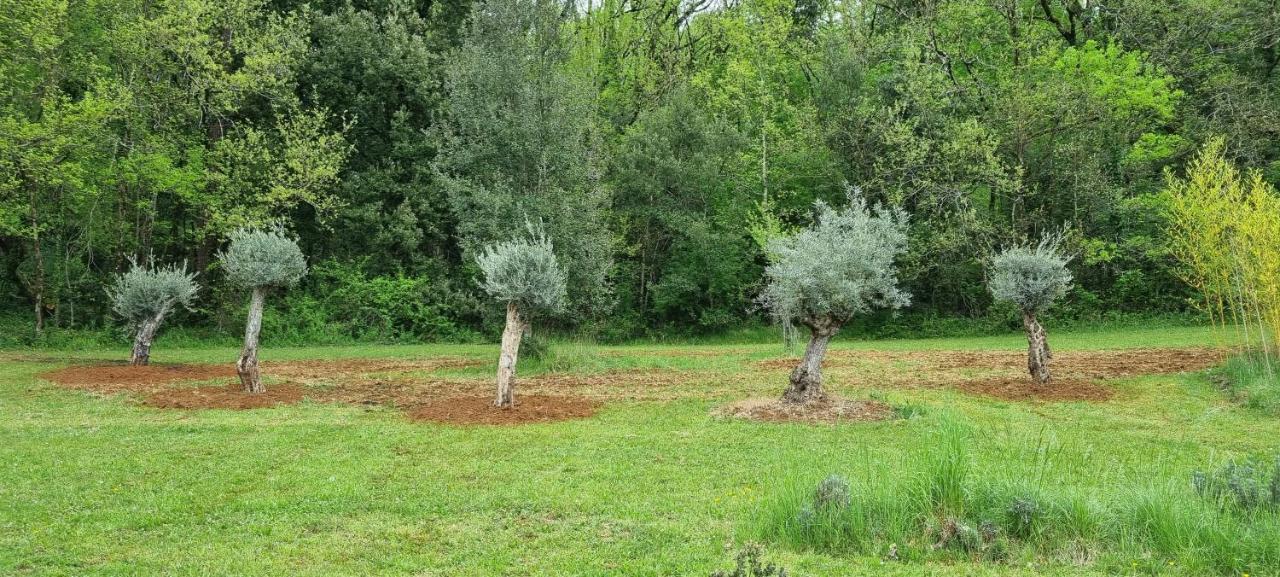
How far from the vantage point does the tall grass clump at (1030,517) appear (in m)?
5.25

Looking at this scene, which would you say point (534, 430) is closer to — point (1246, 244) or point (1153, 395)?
point (1153, 395)

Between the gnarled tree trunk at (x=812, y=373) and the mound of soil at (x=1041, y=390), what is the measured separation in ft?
11.3

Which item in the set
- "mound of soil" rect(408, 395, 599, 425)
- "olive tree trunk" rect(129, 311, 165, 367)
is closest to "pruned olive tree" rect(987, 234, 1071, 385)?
"mound of soil" rect(408, 395, 599, 425)

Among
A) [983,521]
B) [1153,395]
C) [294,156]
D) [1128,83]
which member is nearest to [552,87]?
[294,156]

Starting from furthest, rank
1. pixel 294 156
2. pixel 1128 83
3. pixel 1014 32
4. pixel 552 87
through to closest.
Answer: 1. pixel 1014 32
2. pixel 1128 83
3. pixel 294 156
4. pixel 552 87

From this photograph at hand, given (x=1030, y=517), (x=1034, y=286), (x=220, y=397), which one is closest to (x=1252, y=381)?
(x=1034, y=286)

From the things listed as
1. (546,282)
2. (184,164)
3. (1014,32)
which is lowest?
(546,282)

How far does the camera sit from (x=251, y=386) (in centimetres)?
1360

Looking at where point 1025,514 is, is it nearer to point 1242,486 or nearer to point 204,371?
point 1242,486

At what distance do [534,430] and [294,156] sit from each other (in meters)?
19.6

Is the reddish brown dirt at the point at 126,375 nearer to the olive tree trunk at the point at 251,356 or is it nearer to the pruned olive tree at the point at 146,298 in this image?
the pruned olive tree at the point at 146,298

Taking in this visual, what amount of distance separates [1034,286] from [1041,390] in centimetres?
184

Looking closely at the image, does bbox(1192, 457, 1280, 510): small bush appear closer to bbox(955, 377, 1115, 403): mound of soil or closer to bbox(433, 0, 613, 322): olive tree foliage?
bbox(955, 377, 1115, 403): mound of soil

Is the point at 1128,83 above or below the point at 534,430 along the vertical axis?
above
